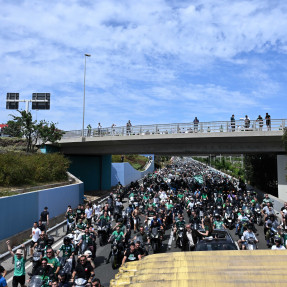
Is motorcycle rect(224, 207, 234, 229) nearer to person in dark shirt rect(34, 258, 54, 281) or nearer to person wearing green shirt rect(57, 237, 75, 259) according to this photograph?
person wearing green shirt rect(57, 237, 75, 259)

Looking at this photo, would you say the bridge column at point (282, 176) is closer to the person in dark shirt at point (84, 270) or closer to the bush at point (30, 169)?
the bush at point (30, 169)

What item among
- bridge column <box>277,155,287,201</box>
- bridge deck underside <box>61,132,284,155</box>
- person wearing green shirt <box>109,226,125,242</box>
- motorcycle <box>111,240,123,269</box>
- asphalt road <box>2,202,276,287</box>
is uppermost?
bridge deck underside <box>61,132,284,155</box>

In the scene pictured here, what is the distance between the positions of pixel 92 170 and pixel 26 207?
21771 millimetres

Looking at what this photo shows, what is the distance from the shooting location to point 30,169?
20.1m

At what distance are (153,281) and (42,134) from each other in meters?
27.4

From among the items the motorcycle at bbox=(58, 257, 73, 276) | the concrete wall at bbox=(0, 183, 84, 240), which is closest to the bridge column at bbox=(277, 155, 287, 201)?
the concrete wall at bbox=(0, 183, 84, 240)

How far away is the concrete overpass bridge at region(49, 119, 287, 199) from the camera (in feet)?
77.9

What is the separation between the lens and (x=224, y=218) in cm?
1695

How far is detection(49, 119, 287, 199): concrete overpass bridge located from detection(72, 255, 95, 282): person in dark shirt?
1846 centimetres

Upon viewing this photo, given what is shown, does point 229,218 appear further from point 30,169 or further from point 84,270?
point 30,169

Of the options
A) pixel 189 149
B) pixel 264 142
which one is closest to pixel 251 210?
pixel 264 142

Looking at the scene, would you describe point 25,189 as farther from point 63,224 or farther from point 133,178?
point 133,178

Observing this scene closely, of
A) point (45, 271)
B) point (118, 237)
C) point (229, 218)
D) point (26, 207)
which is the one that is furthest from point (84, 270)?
point (229, 218)

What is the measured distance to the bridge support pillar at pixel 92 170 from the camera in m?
34.4
